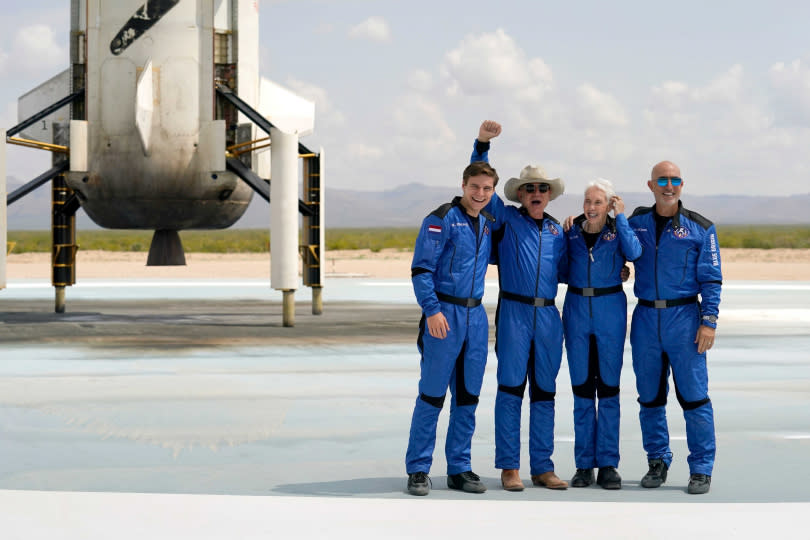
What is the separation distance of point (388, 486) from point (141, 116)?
1424 centimetres

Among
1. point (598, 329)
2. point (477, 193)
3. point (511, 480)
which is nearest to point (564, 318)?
point (598, 329)

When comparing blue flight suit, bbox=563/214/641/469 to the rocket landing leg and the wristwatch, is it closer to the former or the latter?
the wristwatch

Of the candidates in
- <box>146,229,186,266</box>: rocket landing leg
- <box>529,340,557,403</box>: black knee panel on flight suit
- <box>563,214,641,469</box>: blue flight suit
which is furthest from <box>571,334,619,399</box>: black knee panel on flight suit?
<box>146,229,186,266</box>: rocket landing leg

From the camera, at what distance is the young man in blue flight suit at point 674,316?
23.4ft

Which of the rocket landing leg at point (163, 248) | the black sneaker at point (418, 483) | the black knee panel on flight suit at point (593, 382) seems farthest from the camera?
the rocket landing leg at point (163, 248)

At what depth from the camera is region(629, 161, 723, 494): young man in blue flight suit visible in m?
7.14

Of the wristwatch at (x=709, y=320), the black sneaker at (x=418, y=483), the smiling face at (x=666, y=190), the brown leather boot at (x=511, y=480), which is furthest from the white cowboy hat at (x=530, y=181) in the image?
the black sneaker at (x=418, y=483)

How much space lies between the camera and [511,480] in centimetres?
690

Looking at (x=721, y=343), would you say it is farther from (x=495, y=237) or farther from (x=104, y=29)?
(x=104, y=29)

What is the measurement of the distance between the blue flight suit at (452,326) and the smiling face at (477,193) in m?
0.07

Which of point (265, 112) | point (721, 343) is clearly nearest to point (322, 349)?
point (721, 343)

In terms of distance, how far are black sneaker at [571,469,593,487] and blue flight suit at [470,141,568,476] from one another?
7.5 inches

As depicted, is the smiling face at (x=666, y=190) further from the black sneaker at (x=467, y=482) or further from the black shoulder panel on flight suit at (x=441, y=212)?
the black sneaker at (x=467, y=482)

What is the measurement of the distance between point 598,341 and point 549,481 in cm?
98
